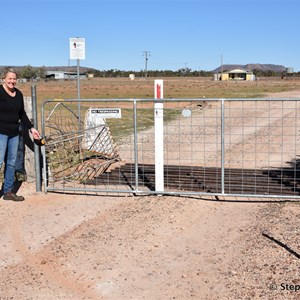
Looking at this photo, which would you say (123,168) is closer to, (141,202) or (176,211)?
(141,202)

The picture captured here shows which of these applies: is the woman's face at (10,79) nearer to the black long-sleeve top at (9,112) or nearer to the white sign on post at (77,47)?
the black long-sleeve top at (9,112)

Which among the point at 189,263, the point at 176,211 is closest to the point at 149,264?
the point at 189,263

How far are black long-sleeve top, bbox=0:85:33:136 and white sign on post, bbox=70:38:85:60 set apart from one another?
395 cm

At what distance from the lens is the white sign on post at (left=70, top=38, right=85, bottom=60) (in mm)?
11250

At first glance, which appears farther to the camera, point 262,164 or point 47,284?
point 262,164

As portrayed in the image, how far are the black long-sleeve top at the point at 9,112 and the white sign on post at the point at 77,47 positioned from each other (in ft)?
13.0

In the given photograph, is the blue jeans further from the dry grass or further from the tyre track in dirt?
the dry grass

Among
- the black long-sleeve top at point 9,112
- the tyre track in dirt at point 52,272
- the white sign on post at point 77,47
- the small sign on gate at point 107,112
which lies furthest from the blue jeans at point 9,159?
the white sign on post at point 77,47

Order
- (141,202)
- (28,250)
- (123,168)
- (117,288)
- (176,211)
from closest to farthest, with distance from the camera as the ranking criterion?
1. (117,288)
2. (28,250)
3. (176,211)
4. (141,202)
5. (123,168)

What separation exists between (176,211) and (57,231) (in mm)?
1653

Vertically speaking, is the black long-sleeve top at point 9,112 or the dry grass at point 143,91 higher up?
the dry grass at point 143,91

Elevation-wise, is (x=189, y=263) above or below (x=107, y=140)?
below

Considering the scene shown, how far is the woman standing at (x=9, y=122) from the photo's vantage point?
729 cm

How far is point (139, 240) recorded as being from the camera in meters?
5.92
